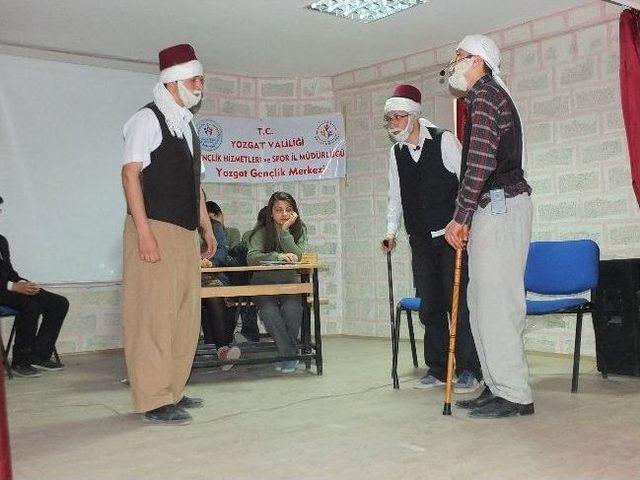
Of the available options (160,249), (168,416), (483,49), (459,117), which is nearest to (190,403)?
(168,416)

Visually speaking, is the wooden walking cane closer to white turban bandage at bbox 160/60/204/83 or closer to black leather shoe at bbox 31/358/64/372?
white turban bandage at bbox 160/60/204/83

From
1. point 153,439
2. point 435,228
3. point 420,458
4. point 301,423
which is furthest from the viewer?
point 435,228

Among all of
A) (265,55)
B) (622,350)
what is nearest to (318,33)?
(265,55)

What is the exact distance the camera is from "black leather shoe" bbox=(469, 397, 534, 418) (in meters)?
2.72

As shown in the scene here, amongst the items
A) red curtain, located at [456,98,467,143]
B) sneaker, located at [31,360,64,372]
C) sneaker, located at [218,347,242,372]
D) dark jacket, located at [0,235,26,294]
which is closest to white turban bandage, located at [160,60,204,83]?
sneaker, located at [218,347,242,372]

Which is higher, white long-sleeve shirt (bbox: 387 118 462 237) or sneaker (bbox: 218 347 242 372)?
white long-sleeve shirt (bbox: 387 118 462 237)

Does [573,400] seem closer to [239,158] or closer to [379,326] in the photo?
[379,326]

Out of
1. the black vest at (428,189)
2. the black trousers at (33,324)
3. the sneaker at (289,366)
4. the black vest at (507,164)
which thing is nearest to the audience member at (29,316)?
the black trousers at (33,324)

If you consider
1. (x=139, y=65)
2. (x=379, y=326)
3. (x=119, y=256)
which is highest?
(x=139, y=65)

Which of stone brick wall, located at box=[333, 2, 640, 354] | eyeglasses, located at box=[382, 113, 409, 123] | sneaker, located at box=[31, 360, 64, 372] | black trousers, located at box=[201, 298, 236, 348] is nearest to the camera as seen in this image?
eyeglasses, located at box=[382, 113, 409, 123]

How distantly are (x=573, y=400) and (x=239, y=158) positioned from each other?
13.2 feet

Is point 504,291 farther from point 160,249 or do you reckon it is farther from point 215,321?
point 215,321

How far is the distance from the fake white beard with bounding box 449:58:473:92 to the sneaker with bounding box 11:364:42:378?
317cm

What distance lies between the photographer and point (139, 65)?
5.96m
